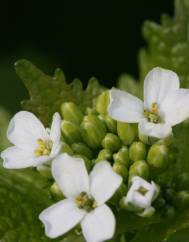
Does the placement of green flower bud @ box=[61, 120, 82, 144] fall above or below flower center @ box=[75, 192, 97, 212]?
above

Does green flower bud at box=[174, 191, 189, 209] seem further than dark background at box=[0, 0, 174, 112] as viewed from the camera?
No

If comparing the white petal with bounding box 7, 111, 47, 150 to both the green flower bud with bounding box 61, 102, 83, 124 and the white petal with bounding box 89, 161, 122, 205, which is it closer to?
the green flower bud with bounding box 61, 102, 83, 124

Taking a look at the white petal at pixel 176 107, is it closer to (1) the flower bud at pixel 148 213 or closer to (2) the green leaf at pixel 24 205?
(1) the flower bud at pixel 148 213

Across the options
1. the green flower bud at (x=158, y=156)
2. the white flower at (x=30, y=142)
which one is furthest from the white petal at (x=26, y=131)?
the green flower bud at (x=158, y=156)

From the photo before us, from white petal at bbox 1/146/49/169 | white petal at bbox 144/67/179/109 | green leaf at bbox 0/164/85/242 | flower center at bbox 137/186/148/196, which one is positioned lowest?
green leaf at bbox 0/164/85/242

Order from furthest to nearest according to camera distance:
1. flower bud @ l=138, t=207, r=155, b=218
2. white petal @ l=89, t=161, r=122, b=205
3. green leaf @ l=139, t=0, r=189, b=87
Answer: green leaf @ l=139, t=0, r=189, b=87, flower bud @ l=138, t=207, r=155, b=218, white petal @ l=89, t=161, r=122, b=205

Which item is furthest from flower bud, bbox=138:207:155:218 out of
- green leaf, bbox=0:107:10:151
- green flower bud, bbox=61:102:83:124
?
green leaf, bbox=0:107:10:151

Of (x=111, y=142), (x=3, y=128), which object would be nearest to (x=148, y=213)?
(x=111, y=142)

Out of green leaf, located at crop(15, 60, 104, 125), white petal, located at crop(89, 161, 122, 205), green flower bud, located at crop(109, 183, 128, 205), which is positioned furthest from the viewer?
green leaf, located at crop(15, 60, 104, 125)
